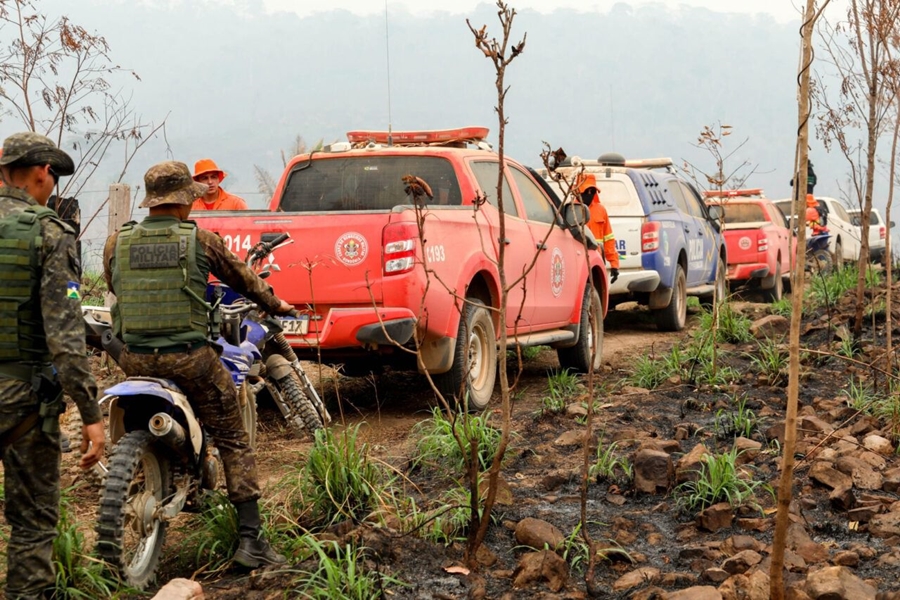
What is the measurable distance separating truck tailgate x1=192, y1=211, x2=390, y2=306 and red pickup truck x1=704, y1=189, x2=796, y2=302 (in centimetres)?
1007

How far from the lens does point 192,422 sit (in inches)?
173

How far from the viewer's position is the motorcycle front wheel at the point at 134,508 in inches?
158

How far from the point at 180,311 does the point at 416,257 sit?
2675 mm

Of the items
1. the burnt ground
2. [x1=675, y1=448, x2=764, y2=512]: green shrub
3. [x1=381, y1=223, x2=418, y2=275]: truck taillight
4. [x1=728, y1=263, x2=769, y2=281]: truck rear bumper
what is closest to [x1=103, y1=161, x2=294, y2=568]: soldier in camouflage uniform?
the burnt ground

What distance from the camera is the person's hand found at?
3631 mm

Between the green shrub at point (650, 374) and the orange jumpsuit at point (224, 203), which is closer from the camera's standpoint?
the green shrub at point (650, 374)

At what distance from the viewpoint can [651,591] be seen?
154 inches

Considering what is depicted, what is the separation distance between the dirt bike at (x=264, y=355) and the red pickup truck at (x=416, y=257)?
0.89 feet

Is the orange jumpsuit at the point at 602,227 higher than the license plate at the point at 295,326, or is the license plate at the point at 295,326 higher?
the orange jumpsuit at the point at 602,227

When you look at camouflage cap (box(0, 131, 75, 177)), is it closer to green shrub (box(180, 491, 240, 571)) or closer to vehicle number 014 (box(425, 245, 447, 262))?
green shrub (box(180, 491, 240, 571))

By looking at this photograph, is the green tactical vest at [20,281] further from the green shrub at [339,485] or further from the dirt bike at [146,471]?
the green shrub at [339,485]

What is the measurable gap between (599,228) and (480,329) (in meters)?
3.72

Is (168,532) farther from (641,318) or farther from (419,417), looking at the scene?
(641,318)

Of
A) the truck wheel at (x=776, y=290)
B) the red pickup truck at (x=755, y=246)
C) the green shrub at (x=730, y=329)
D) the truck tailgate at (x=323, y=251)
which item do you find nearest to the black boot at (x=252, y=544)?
the truck tailgate at (x=323, y=251)
